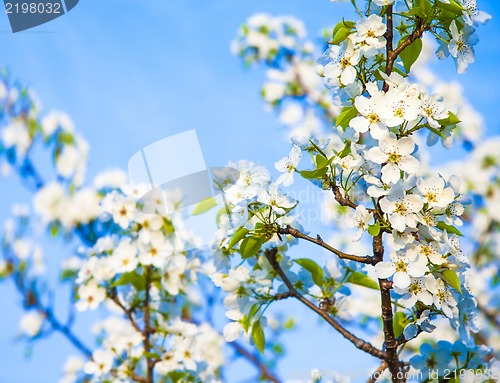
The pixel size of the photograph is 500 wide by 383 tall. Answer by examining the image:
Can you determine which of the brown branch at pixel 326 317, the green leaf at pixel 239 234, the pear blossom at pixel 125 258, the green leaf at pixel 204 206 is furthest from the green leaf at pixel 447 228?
the pear blossom at pixel 125 258

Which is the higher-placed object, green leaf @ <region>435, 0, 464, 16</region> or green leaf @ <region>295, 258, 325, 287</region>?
green leaf @ <region>435, 0, 464, 16</region>

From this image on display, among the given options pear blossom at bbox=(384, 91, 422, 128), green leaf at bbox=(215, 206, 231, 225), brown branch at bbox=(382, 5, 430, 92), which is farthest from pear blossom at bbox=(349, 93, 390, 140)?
green leaf at bbox=(215, 206, 231, 225)

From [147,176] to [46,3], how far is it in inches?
46.7

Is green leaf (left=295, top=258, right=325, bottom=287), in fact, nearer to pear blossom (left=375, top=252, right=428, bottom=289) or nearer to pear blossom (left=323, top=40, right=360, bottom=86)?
pear blossom (left=375, top=252, right=428, bottom=289)

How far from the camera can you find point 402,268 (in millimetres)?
1422

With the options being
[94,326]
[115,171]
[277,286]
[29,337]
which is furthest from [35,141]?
[277,286]

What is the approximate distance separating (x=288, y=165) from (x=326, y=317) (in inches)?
18.6

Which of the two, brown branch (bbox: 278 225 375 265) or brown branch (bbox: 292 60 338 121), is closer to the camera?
brown branch (bbox: 278 225 375 265)

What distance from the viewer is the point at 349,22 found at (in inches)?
61.9

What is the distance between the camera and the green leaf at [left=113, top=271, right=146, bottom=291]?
7.60ft

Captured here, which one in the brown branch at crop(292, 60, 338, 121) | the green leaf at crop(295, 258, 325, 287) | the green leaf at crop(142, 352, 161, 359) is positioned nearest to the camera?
the green leaf at crop(295, 258, 325, 287)

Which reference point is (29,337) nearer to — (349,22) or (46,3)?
(46,3)

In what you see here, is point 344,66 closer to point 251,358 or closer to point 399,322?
point 399,322

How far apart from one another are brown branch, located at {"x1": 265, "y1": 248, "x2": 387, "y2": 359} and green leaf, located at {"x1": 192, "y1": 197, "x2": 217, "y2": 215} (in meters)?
0.29
